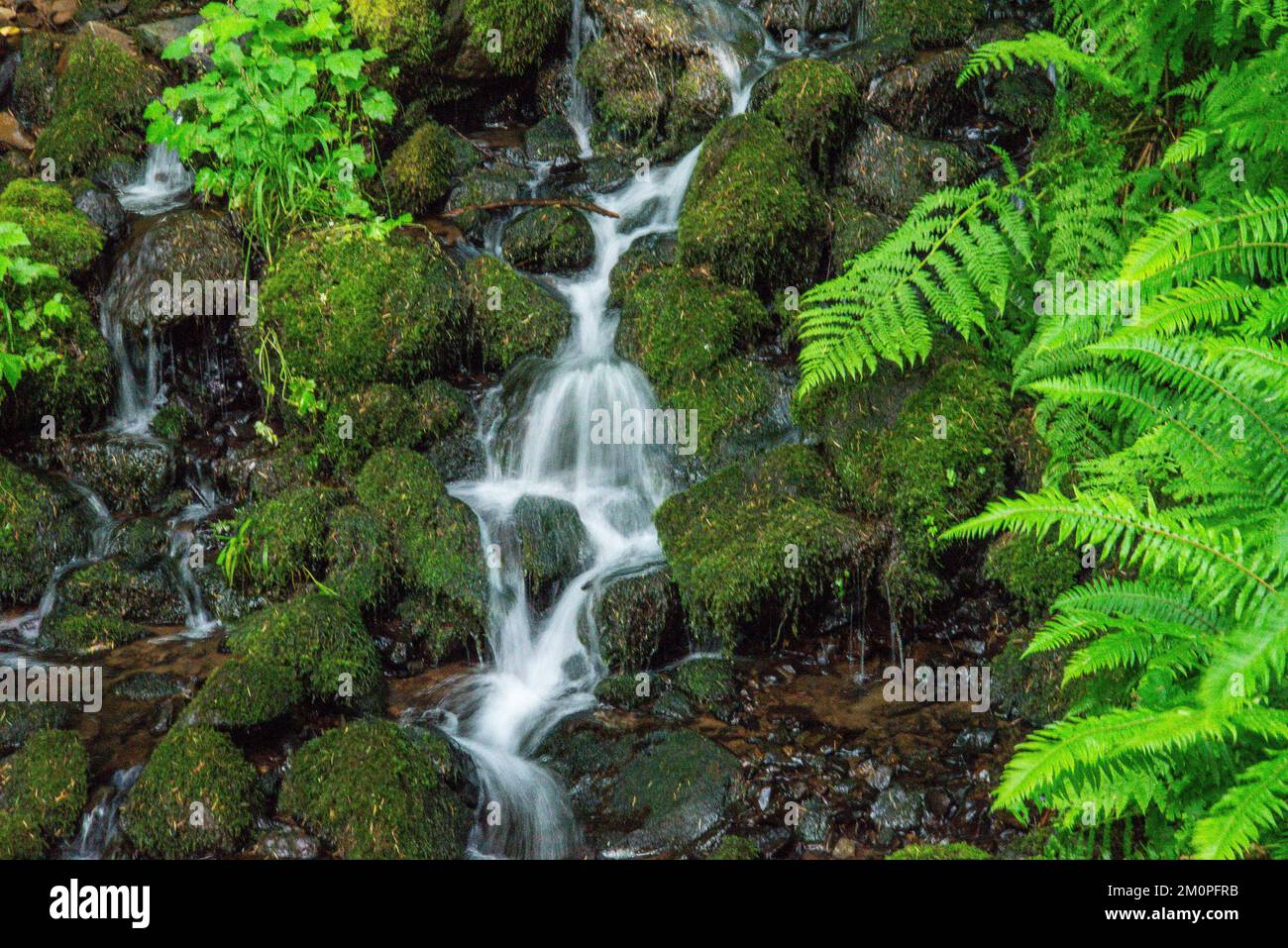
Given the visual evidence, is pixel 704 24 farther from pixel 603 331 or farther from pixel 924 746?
pixel 924 746

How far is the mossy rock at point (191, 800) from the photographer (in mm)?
5000

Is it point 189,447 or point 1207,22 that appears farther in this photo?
point 189,447

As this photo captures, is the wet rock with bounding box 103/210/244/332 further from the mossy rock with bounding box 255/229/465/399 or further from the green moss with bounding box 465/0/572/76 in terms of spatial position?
the green moss with bounding box 465/0/572/76

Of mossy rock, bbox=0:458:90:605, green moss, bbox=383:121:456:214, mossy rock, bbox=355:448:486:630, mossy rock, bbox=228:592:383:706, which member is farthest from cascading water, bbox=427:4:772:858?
mossy rock, bbox=0:458:90:605

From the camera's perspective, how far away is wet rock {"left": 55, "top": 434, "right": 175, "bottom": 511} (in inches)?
300

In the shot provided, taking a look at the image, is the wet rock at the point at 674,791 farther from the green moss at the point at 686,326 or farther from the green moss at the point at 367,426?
the green moss at the point at 367,426

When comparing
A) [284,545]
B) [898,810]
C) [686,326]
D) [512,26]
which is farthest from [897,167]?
[284,545]

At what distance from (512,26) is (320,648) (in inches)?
234

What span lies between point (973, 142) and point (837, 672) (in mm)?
4203

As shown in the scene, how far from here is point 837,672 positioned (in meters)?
6.11

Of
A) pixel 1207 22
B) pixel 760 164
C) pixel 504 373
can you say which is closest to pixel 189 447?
pixel 504 373

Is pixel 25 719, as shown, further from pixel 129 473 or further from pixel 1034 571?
pixel 1034 571

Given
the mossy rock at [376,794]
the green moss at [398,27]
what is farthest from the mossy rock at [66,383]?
the mossy rock at [376,794]

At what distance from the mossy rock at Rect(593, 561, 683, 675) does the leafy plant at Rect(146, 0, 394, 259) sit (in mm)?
3680
